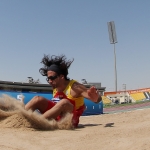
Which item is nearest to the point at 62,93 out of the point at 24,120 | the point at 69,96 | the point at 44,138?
→ the point at 69,96

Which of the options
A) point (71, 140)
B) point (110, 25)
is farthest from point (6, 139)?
point (110, 25)

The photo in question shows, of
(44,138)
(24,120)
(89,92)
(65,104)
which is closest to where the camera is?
(44,138)

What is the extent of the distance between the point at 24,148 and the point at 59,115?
161 centimetres

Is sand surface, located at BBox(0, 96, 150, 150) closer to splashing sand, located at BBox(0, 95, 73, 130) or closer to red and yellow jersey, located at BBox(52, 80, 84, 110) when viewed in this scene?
splashing sand, located at BBox(0, 95, 73, 130)

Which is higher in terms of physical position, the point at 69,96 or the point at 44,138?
the point at 69,96

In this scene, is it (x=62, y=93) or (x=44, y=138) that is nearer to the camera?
(x=44, y=138)

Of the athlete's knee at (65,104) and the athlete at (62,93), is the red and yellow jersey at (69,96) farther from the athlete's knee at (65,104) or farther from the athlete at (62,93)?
the athlete's knee at (65,104)

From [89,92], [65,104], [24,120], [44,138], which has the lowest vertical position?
[44,138]

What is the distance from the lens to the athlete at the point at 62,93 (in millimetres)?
3738

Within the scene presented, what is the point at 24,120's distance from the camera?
3.29 meters

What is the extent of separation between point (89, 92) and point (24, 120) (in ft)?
3.22

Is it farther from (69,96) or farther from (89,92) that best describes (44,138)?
(69,96)

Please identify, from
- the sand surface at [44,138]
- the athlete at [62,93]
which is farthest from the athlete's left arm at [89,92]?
the sand surface at [44,138]

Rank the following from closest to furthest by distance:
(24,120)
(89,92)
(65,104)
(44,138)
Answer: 1. (44,138)
2. (24,120)
3. (65,104)
4. (89,92)
